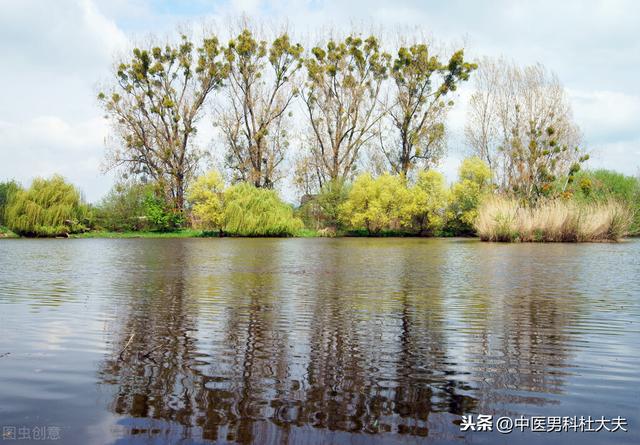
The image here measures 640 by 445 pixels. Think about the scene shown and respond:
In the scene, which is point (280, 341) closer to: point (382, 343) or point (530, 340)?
point (382, 343)

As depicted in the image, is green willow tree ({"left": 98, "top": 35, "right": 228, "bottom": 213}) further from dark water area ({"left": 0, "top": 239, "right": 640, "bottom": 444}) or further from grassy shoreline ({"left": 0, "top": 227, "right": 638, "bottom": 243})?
dark water area ({"left": 0, "top": 239, "right": 640, "bottom": 444})

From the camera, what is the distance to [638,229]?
1518 inches

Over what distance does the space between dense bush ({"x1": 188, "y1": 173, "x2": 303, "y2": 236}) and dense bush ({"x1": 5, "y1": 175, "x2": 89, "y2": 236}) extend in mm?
8500

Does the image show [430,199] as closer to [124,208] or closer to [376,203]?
[376,203]

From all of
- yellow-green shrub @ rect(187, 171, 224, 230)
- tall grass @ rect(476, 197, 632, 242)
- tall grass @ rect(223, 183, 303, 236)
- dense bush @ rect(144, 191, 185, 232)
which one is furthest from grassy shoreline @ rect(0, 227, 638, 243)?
tall grass @ rect(476, 197, 632, 242)

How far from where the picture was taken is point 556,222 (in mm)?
28891

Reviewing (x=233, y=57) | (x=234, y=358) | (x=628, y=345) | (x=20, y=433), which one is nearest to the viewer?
(x=20, y=433)

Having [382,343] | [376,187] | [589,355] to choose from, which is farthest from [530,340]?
[376,187]

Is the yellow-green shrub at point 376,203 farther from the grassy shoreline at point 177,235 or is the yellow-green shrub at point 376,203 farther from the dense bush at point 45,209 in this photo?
the dense bush at point 45,209

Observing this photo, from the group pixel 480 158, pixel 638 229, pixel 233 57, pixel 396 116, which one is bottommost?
pixel 638 229

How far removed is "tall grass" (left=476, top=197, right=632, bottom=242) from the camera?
2908 centimetres

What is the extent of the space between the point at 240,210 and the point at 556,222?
20.8 m

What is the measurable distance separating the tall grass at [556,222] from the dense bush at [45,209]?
92.7ft

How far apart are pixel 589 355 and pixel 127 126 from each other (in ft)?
149
